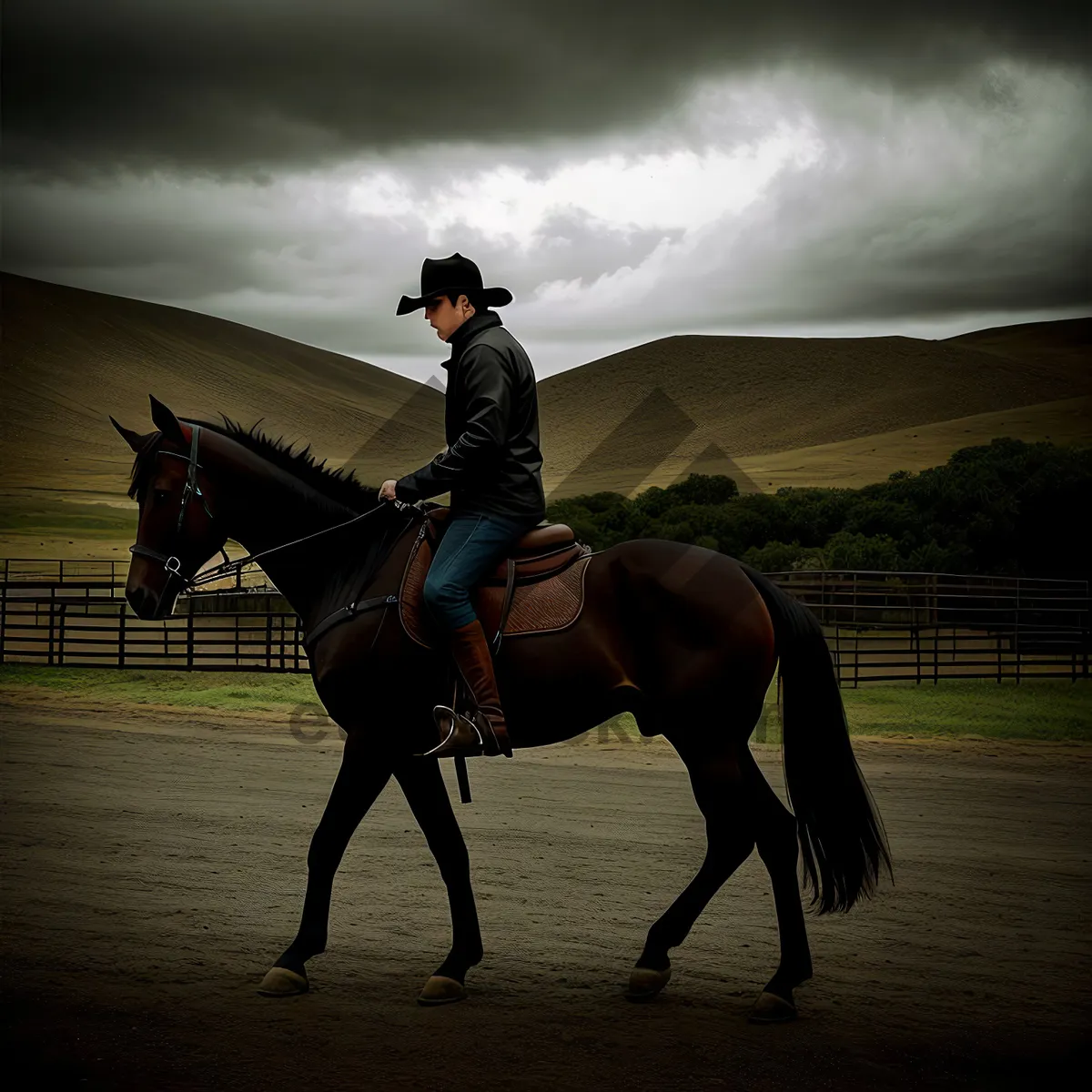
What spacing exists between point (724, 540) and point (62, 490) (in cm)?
4238

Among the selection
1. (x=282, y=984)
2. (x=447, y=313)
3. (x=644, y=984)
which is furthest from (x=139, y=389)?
(x=644, y=984)

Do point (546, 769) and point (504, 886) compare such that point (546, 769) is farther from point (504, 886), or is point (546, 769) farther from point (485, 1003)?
point (485, 1003)

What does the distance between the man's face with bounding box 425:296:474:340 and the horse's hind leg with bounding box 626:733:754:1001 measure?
2.07 meters

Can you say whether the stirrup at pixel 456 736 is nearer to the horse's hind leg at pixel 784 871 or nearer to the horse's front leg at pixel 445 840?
the horse's front leg at pixel 445 840

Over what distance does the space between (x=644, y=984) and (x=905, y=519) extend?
27932 millimetres

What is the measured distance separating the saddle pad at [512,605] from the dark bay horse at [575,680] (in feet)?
0.16

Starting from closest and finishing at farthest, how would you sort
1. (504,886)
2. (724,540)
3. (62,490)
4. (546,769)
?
(504,886) < (546,769) < (724,540) < (62,490)

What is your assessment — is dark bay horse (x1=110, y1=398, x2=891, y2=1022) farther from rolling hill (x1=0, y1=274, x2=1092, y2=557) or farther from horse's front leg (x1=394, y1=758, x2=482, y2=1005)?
rolling hill (x1=0, y1=274, x2=1092, y2=557)

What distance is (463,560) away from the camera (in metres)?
4.28

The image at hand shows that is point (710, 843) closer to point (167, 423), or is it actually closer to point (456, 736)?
point (456, 736)

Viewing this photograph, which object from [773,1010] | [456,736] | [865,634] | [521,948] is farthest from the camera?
[865,634]

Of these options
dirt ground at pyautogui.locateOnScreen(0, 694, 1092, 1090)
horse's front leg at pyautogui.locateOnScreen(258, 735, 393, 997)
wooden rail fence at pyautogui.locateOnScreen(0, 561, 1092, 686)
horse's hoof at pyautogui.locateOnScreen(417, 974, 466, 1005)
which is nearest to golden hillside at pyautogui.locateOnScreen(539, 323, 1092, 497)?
wooden rail fence at pyautogui.locateOnScreen(0, 561, 1092, 686)

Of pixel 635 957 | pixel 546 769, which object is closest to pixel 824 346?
pixel 546 769

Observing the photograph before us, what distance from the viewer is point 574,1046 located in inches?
147
